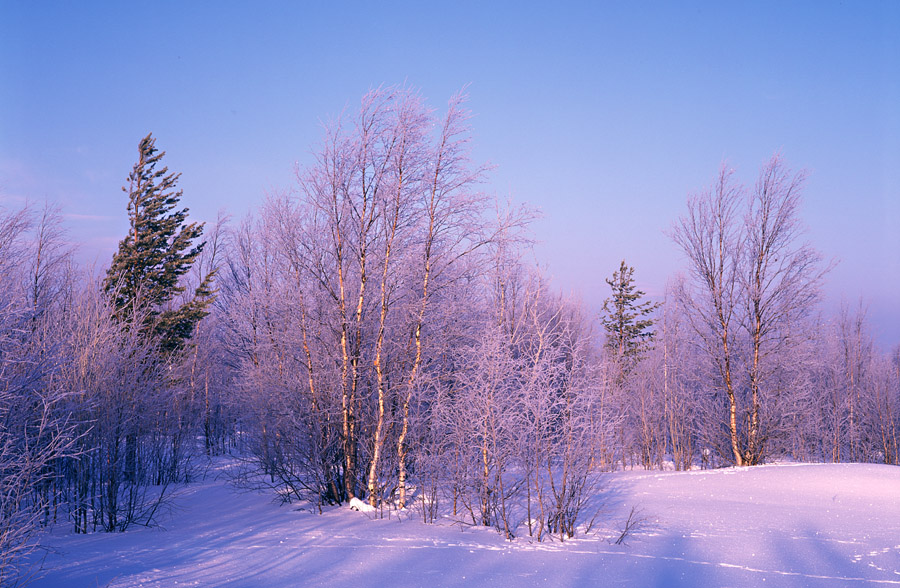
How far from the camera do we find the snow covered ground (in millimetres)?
6816

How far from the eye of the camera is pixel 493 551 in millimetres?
8102

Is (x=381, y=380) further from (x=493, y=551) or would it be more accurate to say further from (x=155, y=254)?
(x=155, y=254)

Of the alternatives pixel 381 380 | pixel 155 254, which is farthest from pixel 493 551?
pixel 155 254


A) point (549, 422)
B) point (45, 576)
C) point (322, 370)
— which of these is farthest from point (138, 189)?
point (549, 422)

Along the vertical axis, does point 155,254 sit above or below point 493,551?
above

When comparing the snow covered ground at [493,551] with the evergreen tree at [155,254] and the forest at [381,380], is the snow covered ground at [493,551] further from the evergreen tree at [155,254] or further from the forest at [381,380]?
the evergreen tree at [155,254]

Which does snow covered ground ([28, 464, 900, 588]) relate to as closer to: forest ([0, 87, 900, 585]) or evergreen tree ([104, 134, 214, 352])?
forest ([0, 87, 900, 585])

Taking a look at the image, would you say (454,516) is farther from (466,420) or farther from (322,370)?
(322,370)

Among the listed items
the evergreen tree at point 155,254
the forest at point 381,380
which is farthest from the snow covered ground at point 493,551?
the evergreen tree at point 155,254

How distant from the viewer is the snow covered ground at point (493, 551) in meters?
6.82

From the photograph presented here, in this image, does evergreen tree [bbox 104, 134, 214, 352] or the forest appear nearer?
the forest

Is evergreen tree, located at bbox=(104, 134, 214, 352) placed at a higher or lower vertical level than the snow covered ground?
higher

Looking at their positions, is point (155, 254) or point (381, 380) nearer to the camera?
point (381, 380)

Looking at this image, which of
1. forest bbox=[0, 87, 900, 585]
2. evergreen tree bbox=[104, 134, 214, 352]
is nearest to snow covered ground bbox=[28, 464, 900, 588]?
forest bbox=[0, 87, 900, 585]
